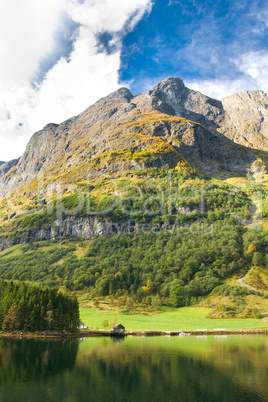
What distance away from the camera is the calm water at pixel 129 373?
39.8 m

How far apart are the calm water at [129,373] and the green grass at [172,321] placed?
38.4 m

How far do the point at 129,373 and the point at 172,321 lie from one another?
8076 cm

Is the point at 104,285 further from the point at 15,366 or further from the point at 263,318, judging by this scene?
the point at 15,366

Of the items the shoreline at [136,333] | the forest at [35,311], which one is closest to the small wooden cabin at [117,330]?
the shoreline at [136,333]

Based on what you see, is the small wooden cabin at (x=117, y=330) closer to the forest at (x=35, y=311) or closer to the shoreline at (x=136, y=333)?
the shoreline at (x=136, y=333)

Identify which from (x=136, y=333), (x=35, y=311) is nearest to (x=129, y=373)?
(x=35, y=311)

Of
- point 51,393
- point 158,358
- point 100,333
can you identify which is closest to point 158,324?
point 100,333

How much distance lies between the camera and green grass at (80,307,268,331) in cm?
11112

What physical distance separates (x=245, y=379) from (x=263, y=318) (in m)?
87.2

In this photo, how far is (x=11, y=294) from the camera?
88.5 m

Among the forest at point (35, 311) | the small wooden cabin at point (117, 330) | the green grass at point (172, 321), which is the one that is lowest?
the green grass at point (172, 321)

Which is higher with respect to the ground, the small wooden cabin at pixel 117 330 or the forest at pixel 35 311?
the forest at pixel 35 311

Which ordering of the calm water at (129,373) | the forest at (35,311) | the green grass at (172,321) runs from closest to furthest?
the calm water at (129,373) < the forest at (35,311) < the green grass at (172,321)

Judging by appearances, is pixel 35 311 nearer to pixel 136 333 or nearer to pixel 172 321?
pixel 136 333
